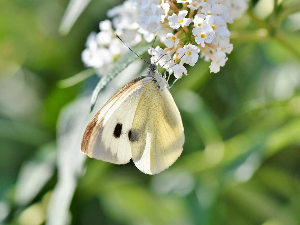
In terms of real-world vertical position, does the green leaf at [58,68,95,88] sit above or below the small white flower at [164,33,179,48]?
below

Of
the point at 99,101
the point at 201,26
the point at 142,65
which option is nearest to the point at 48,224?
the point at 99,101

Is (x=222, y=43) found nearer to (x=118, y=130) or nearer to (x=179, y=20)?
(x=179, y=20)

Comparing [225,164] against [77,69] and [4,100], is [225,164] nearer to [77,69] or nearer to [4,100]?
[77,69]

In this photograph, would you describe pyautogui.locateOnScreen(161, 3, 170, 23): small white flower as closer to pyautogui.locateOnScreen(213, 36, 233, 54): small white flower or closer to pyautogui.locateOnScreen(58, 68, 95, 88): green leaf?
pyautogui.locateOnScreen(213, 36, 233, 54): small white flower

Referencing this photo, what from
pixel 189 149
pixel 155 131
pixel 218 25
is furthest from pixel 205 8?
pixel 189 149

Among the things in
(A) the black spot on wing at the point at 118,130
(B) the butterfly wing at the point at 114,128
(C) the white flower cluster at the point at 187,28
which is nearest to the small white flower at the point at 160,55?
(C) the white flower cluster at the point at 187,28

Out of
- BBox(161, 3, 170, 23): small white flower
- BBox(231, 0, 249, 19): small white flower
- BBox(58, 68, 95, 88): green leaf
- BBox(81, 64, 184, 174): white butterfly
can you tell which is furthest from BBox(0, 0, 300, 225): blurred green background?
BBox(161, 3, 170, 23): small white flower

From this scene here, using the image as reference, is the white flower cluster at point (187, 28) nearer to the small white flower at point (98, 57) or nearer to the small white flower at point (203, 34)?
the small white flower at point (203, 34)
